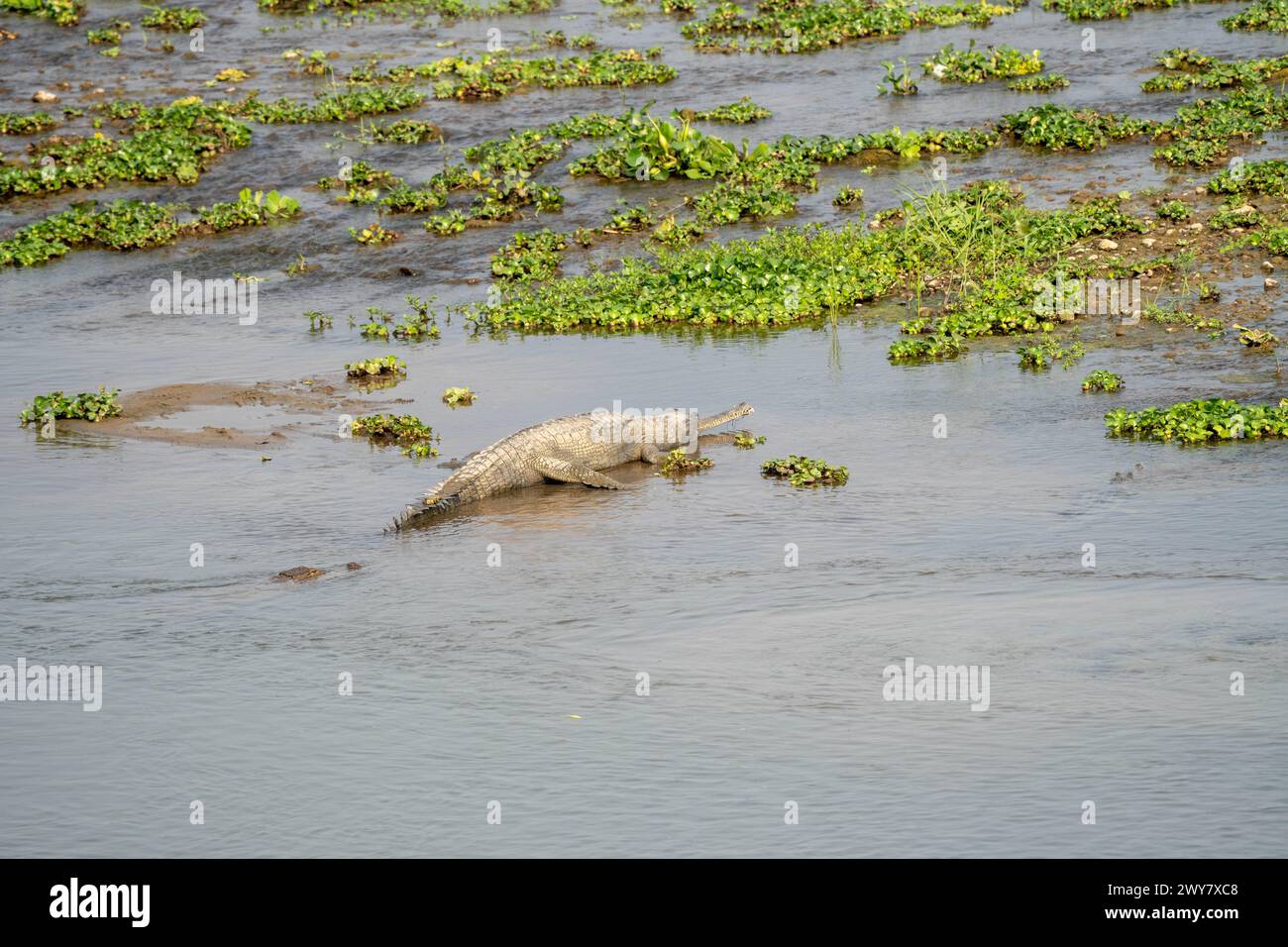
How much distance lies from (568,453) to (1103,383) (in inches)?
169

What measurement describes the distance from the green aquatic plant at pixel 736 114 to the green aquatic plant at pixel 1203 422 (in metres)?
10.1

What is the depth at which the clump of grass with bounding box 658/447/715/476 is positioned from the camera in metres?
12.9

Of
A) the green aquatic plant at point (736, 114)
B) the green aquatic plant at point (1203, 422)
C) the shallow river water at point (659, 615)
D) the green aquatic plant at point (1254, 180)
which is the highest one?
the green aquatic plant at point (736, 114)

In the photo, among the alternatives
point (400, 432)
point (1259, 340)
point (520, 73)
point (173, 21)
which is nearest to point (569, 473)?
point (400, 432)

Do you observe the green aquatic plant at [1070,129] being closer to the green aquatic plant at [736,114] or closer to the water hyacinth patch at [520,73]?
the green aquatic plant at [736,114]

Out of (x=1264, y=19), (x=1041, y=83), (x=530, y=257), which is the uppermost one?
(x=1264, y=19)

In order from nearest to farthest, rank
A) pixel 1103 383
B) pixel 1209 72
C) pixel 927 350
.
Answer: pixel 1103 383
pixel 927 350
pixel 1209 72

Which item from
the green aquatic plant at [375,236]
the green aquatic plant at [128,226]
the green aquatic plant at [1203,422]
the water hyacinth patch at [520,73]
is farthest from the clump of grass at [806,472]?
the water hyacinth patch at [520,73]

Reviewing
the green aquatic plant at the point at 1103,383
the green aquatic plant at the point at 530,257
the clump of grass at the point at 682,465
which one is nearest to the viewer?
the clump of grass at the point at 682,465

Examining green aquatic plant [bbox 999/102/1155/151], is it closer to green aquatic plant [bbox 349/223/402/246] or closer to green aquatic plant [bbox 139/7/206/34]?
green aquatic plant [bbox 349/223/402/246]

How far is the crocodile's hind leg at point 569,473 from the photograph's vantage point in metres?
12.6

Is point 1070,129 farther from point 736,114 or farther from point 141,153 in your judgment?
point 141,153

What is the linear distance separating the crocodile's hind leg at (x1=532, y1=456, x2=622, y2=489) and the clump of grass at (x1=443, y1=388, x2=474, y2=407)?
2.03 m

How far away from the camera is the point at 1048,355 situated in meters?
14.5
